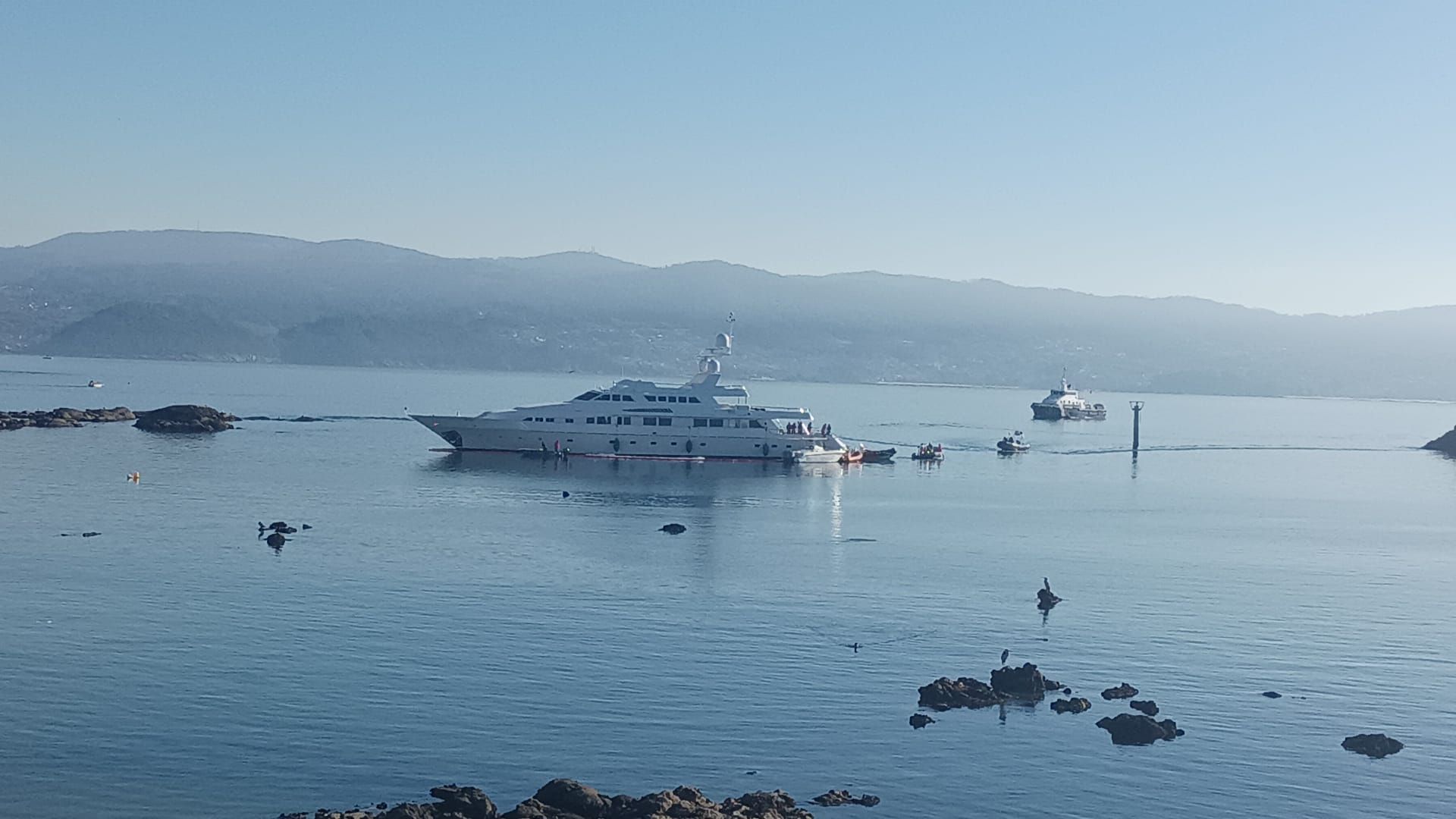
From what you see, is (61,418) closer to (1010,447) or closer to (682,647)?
(1010,447)

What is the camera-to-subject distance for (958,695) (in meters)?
34.9

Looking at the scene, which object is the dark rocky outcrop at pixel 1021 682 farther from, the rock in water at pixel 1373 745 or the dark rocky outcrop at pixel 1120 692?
the rock in water at pixel 1373 745

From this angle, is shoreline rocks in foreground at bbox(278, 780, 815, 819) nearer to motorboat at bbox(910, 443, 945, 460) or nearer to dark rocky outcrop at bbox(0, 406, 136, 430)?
motorboat at bbox(910, 443, 945, 460)

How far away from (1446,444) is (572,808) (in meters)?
173

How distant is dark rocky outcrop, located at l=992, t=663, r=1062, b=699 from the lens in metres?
35.6

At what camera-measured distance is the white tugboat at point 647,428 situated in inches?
4136

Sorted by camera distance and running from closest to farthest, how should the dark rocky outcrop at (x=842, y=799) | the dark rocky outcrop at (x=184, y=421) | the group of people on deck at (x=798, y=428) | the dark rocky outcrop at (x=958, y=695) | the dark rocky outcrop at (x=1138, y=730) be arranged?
the dark rocky outcrop at (x=842, y=799), the dark rocky outcrop at (x=1138, y=730), the dark rocky outcrop at (x=958, y=695), the group of people on deck at (x=798, y=428), the dark rocky outcrop at (x=184, y=421)

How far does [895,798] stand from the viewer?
28.1 metres

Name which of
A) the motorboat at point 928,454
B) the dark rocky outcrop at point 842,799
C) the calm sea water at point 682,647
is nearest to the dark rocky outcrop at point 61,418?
the calm sea water at point 682,647

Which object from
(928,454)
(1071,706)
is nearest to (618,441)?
(928,454)

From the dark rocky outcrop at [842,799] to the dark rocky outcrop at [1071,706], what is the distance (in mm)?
8200

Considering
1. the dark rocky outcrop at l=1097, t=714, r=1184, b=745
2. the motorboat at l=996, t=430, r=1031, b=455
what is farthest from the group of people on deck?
the dark rocky outcrop at l=1097, t=714, r=1184, b=745

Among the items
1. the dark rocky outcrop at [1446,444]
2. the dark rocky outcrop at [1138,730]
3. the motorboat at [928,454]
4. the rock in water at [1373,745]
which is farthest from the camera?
the dark rocky outcrop at [1446,444]

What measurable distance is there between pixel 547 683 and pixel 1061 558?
106ft
